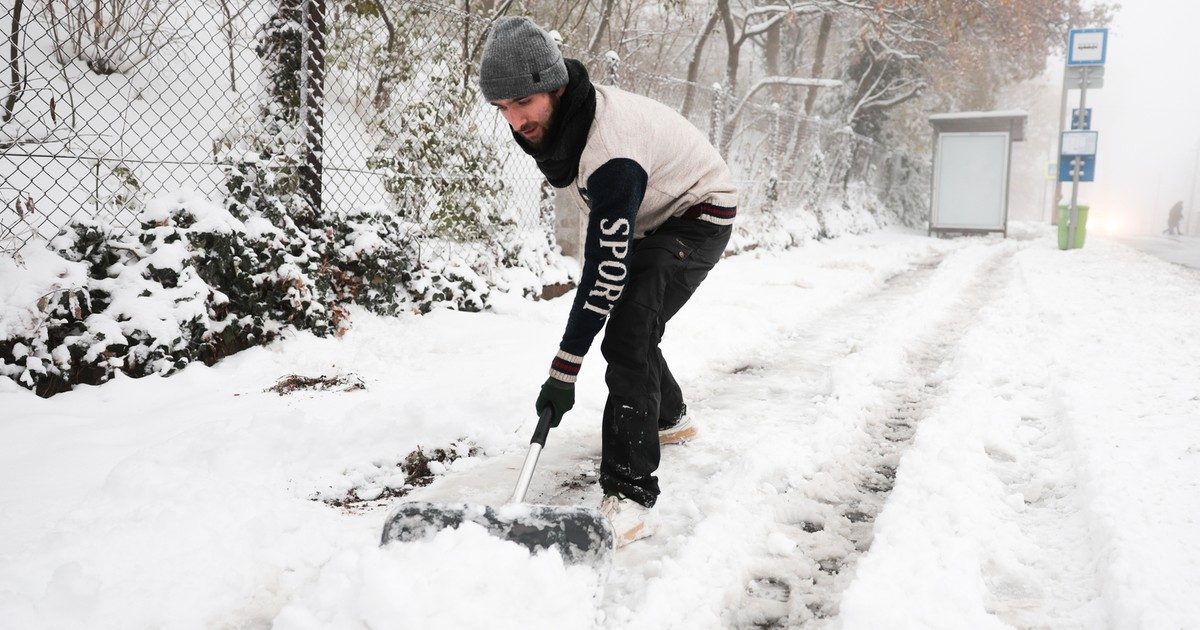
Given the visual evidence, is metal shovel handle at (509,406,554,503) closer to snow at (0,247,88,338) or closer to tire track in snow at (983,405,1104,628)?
tire track in snow at (983,405,1104,628)

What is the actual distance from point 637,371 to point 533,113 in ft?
2.92

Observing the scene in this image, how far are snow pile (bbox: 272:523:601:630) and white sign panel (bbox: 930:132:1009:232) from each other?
55.7 feet

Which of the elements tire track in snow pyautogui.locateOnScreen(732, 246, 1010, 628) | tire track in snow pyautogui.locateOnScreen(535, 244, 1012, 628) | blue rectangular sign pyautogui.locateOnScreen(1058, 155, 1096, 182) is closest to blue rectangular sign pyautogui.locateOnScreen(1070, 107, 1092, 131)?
blue rectangular sign pyautogui.locateOnScreen(1058, 155, 1096, 182)

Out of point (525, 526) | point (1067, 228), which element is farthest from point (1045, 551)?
point (1067, 228)

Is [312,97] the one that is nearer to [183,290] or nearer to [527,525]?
[183,290]

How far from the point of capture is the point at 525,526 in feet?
6.11

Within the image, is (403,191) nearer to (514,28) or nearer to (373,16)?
(373,16)

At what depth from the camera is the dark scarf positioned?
84.7 inches

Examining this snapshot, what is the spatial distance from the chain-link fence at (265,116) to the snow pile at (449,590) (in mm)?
2602

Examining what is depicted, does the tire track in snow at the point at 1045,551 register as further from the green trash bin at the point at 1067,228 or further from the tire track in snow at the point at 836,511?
the green trash bin at the point at 1067,228

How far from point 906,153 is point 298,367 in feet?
66.4

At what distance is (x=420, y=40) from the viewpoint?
5172 mm

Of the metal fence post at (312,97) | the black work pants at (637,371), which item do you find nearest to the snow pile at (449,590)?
the black work pants at (637,371)

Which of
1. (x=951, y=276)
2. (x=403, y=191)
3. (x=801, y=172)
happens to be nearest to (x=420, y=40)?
(x=403, y=191)
